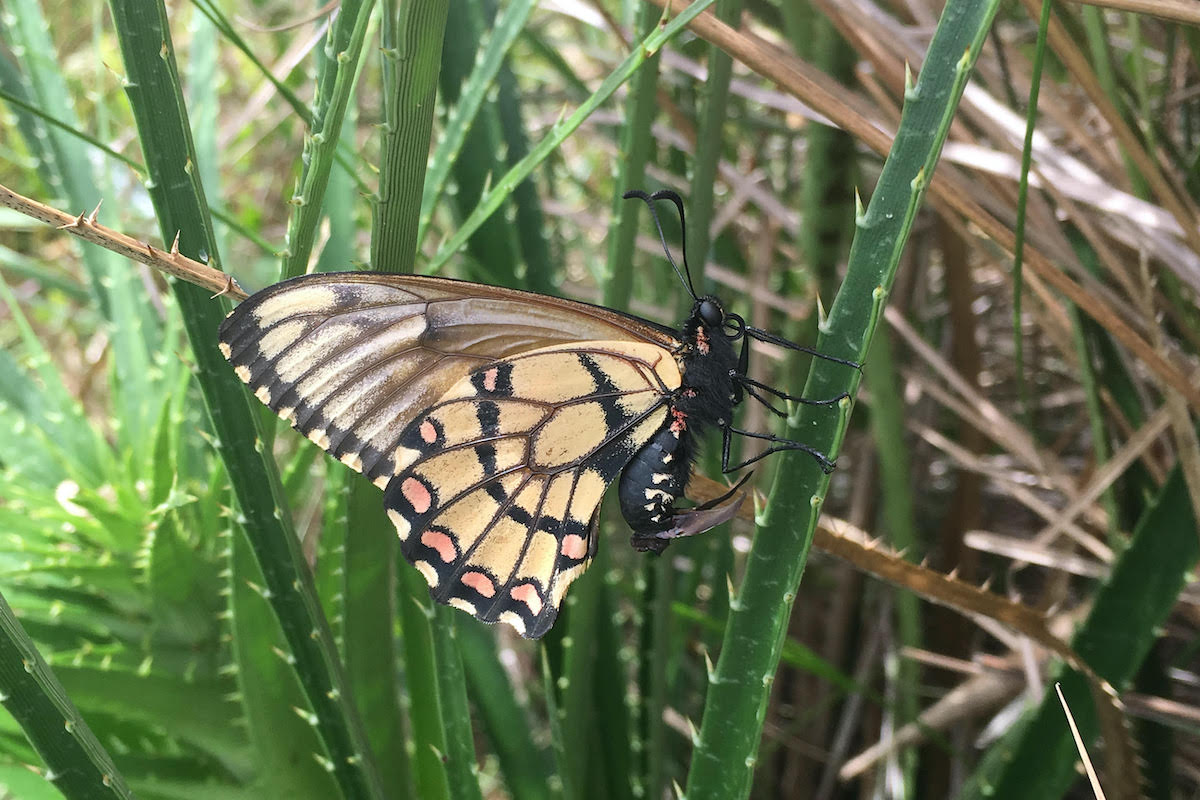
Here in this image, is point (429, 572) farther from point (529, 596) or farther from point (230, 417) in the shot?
point (230, 417)

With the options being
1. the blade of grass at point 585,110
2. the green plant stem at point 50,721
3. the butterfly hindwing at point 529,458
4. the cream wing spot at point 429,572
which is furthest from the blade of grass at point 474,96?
the green plant stem at point 50,721

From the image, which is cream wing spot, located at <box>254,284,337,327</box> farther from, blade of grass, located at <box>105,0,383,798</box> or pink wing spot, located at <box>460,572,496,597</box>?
pink wing spot, located at <box>460,572,496,597</box>

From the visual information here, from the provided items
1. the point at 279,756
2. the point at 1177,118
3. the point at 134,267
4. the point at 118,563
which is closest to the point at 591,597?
the point at 279,756

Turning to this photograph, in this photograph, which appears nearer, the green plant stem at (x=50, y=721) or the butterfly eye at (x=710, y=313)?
the green plant stem at (x=50, y=721)

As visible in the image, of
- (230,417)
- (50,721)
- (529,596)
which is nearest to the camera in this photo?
(50,721)

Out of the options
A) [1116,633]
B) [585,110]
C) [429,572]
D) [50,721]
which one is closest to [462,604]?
[429,572]

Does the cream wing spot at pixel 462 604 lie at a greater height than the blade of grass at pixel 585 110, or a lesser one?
lesser

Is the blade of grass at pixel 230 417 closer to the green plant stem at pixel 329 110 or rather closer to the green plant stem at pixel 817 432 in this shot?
the green plant stem at pixel 329 110
